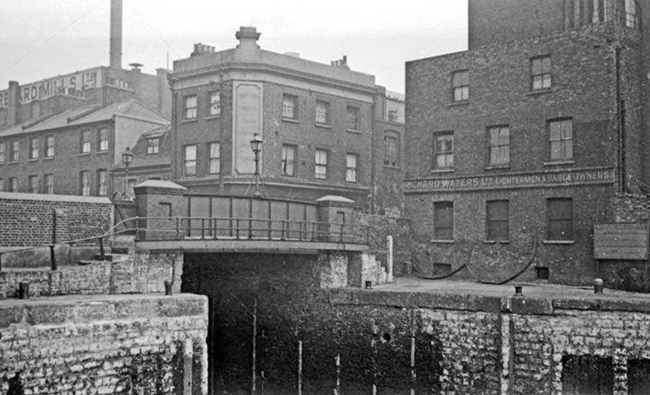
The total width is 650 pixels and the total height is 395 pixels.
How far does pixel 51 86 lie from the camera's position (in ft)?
192

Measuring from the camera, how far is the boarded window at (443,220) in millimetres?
28719

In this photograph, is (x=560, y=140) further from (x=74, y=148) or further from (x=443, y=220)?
(x=74, y=148)

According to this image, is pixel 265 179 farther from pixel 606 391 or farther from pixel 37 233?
pixel 606 391

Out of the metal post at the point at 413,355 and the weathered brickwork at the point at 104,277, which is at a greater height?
the weathered brickwork at the point at 104,277

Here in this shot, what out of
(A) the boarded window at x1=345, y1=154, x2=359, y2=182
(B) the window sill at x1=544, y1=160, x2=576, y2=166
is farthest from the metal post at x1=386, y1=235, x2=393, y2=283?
(A) the boarded window at x1=345, y1=154, x2=359, y2=182

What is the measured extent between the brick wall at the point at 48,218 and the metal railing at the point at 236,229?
A: 1.10 meters

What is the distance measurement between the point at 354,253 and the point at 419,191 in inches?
326

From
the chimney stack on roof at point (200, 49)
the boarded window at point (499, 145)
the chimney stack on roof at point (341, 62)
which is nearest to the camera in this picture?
the boarded window at point (499, 145)

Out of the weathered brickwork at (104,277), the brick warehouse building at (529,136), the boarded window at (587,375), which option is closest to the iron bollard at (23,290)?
the weathered brickwork at (104,277)

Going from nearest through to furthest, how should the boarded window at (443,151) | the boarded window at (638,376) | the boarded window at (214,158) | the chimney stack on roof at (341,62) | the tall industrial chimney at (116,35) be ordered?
1. the boarded window at (638,376)
2. the boarded window at (443,151)
3. the boarded window at (214,158)
4. the chimney stack on roof at (341,62)
5. the tall industrial chimney at (116,35)

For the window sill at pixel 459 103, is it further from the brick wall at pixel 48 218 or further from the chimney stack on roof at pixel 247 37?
the brick wall at pixel 48 218

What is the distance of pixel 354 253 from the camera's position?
72.5 ft

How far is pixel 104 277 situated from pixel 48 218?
2.19 meters

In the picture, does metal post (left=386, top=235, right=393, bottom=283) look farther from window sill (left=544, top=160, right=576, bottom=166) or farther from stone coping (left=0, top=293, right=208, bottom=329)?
stone coping (left=0, top=293, right=208, bottom=329)
